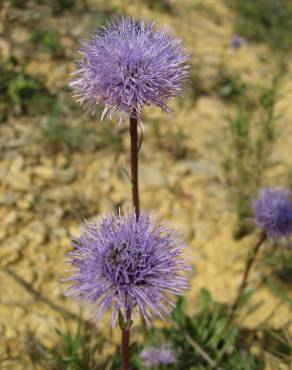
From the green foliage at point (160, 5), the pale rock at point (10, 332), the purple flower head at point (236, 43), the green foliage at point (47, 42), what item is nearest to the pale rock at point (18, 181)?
the pale rock at point (10, 332)

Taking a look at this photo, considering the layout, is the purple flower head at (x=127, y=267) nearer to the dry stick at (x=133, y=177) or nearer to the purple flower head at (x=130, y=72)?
the dry stick at (x=133, y=177)

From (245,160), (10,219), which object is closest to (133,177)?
(10,219)

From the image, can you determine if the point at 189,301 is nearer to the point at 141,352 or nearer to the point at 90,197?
the point at 141,352

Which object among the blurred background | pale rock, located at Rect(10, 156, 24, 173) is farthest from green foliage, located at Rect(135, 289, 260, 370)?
pale rock, located at Rect(10, 156, 24, 173)

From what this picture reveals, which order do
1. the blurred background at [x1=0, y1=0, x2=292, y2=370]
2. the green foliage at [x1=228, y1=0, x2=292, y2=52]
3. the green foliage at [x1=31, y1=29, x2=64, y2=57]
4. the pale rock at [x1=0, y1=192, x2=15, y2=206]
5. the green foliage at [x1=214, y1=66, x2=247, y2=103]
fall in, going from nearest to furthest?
1. the blurred background at [x1=0, y1=0, x2=292, y2=370]
2. the pale rock at [x1=0, y1=192, x2=15, y2=206]
3. the green foliage at [x1=31, y1=29, x2=64, y2=57]
4. the green foliage at [x1=214, y1=66, x2=247, y2=103]
5. the green foliage at [x1=228, y1=0, x2=292, y2=52]

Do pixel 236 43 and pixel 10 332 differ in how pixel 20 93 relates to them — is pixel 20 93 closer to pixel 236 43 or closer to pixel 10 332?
pixel 10 332

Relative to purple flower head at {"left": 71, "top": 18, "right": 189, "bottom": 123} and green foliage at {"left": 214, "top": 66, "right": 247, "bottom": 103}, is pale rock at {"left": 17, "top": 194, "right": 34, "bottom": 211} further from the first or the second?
green foliage at {"left": 214, "top": 66, "right": 247, "bottom": 103}
